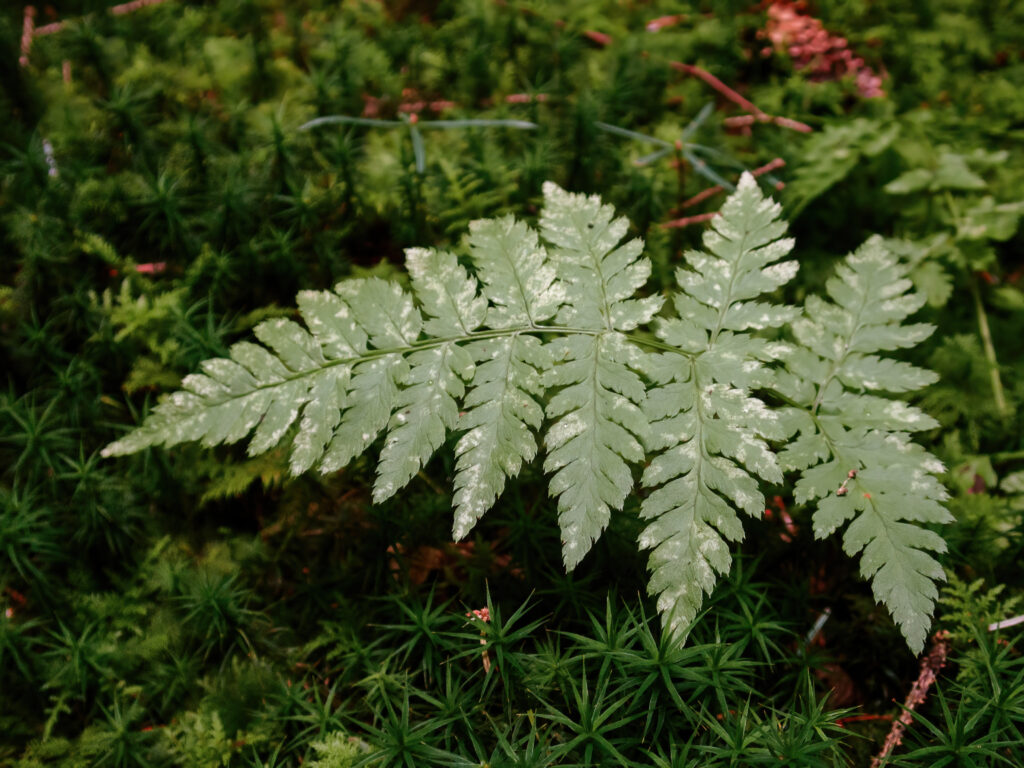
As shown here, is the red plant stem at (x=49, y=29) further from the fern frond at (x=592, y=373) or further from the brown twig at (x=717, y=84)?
the brown twig at (x=717, y=84)

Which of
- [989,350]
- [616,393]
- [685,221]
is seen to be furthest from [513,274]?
[989,350]

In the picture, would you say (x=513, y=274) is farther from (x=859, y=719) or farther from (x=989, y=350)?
(x=989, y=350)

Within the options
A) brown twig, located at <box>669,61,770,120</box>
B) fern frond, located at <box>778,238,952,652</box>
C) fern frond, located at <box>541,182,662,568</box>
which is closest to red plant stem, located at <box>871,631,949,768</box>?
fern frond, located at <box>778,238,952,652</box>

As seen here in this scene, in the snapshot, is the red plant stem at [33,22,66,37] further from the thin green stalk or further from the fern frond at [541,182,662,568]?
the thin green stalk

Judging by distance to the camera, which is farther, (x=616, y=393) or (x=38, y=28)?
(x=38, y=28)

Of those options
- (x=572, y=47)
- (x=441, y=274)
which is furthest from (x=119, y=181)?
(x=572, y=47)

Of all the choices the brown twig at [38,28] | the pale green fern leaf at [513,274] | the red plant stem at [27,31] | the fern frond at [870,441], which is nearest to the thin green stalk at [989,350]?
the fern frond at [870,441]
